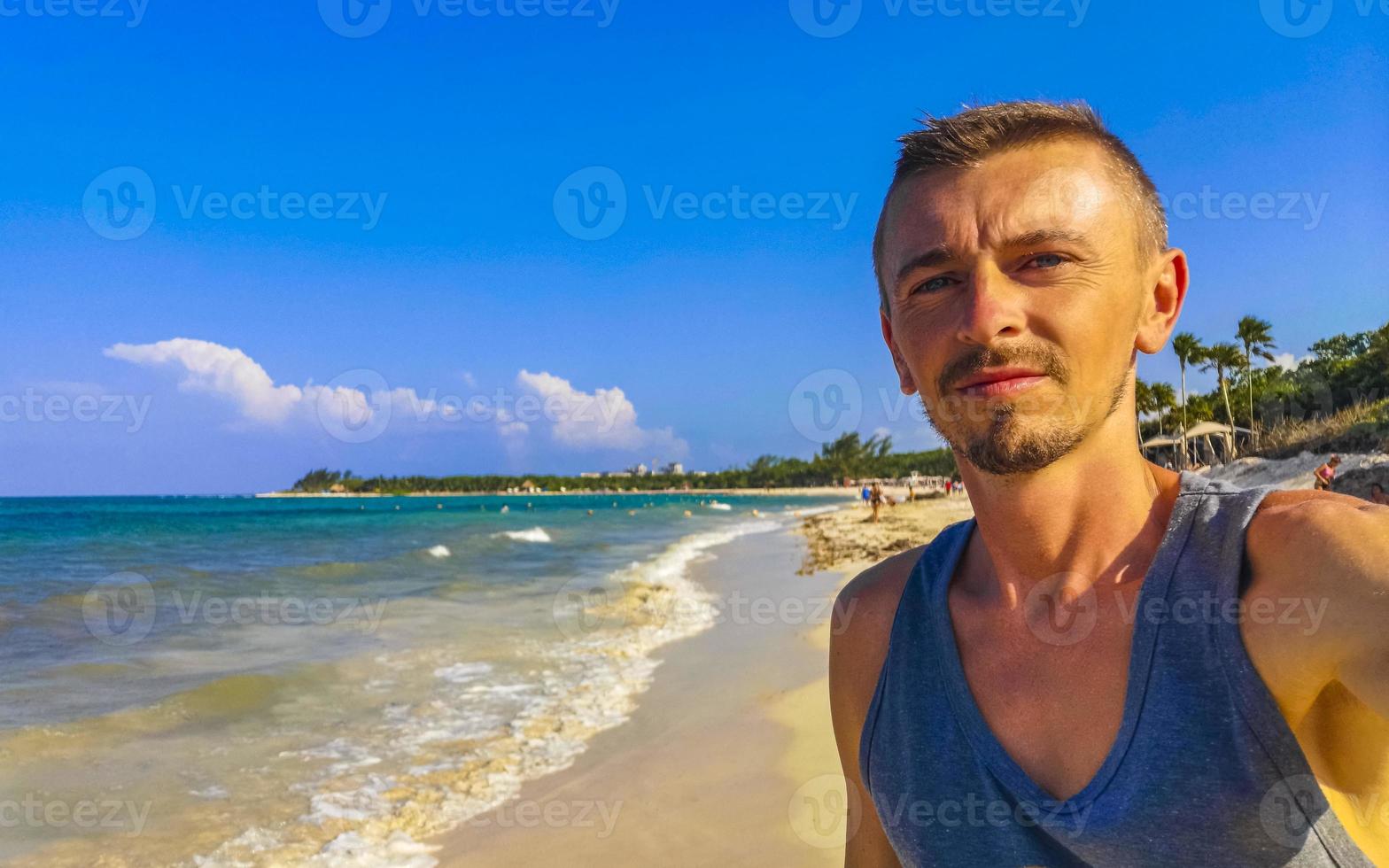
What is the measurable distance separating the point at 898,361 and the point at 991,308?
377mm

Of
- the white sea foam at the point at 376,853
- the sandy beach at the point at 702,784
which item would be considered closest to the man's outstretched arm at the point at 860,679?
the sandy beach at the point at 702,784

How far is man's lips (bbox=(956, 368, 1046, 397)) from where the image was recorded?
1.38 m

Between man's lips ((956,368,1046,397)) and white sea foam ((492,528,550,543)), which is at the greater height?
man's lips ((956,368,1046,397))

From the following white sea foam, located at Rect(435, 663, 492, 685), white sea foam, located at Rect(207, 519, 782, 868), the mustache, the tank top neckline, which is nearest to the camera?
the tank top neckline

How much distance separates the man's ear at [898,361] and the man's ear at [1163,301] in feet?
1.43

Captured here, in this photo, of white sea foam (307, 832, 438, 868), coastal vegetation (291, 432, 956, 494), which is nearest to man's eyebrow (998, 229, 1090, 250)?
white sea foam (307, 832, 438, 868)

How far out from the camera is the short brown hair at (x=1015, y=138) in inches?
58.4

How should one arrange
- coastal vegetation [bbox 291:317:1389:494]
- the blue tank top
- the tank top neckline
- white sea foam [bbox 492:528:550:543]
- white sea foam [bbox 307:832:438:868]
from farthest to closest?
1. white sea foam [bbox 492:528:550:543]
2. coastal vegetation [bbox 291:317:1389:494]
3. white sea foam [bbox 307:832:438:868]
4. the tank top neckline
5. the blue tank top

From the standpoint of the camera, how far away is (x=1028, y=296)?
1.41 m

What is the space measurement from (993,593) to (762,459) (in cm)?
14261

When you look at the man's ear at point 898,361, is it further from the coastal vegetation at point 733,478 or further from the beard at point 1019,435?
the coastal vegetation at point 733,478

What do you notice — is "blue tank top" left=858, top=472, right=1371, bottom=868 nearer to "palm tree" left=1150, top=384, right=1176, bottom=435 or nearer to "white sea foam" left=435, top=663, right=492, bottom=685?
"white sea foam" left=435, top=663, right=492, bottom=685

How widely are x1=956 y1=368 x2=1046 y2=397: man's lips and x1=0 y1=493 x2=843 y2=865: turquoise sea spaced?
13.7 ft

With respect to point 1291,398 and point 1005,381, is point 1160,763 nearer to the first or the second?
point 1005,381
